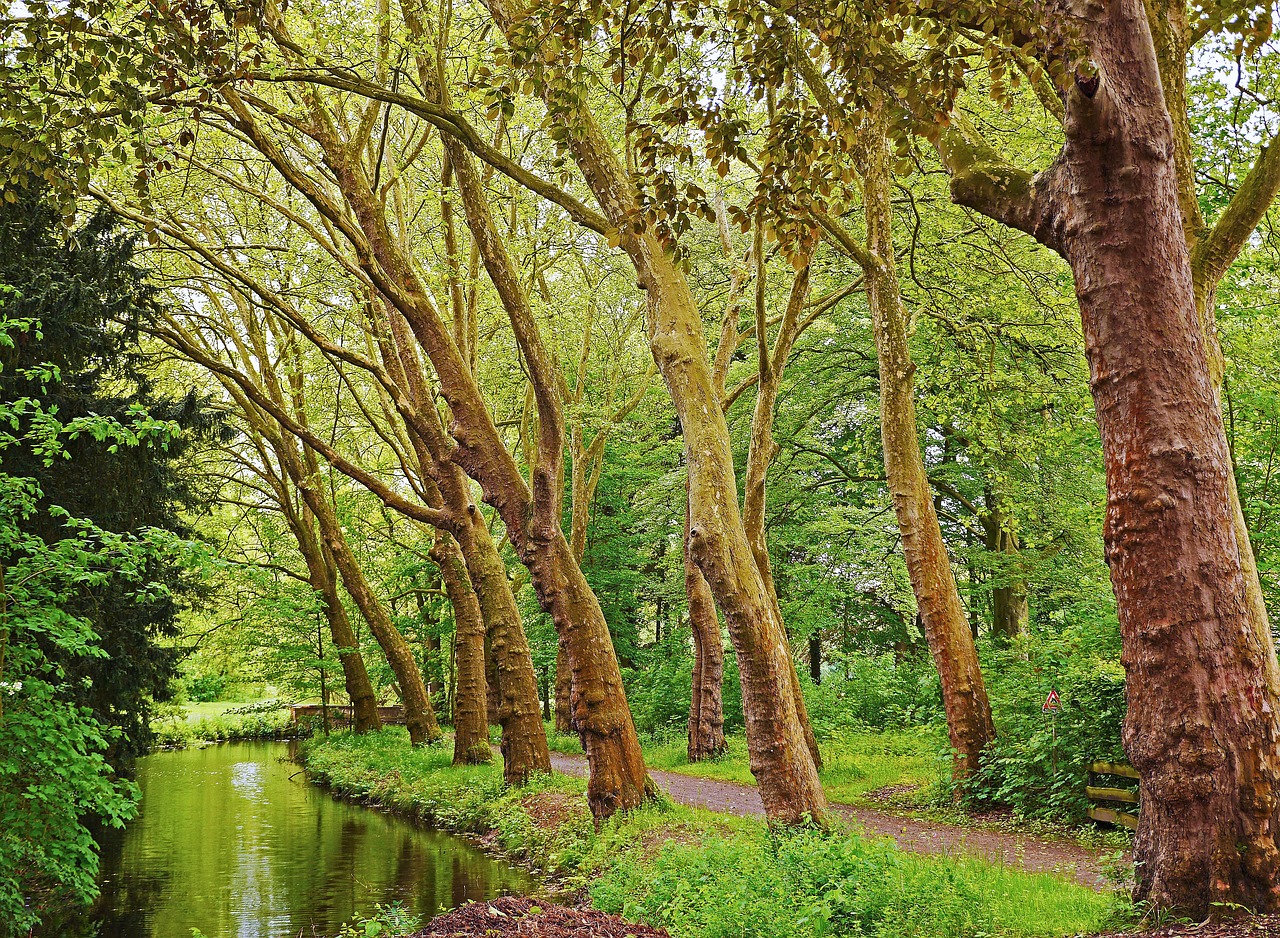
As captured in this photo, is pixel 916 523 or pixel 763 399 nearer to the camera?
pixel 916 523

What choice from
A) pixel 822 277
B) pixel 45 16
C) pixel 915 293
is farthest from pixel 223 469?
pixel 45 16

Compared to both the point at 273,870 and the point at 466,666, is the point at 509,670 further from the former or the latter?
the point at 273,870

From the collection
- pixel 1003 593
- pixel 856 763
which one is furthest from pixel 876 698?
pixel 856 763

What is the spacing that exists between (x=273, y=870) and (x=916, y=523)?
9270 mm

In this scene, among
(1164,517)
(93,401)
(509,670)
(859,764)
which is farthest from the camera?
(859,764)

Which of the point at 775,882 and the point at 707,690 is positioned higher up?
the point at 707,690

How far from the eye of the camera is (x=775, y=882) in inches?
269

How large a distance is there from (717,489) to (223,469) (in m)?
22.7

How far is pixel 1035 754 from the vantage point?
35.5ft

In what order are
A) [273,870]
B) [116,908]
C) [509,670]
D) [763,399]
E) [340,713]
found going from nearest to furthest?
[116,908] < [273,870] < [763,399] < [509,670] < [340,713]

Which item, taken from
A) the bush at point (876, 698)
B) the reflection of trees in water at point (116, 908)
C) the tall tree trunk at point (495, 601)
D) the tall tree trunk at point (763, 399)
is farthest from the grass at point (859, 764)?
the reflection of trees in water at point (116, 908)

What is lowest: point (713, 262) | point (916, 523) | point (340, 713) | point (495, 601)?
point (340, 713)

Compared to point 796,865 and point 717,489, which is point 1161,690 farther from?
point 717,489

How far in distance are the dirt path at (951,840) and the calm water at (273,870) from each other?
10.4 feet
